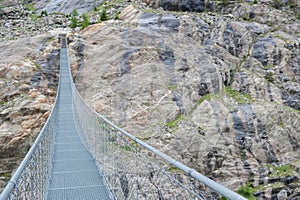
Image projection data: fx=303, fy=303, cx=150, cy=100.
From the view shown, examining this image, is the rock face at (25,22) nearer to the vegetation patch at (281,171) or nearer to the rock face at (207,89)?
the rock face at (207,89)

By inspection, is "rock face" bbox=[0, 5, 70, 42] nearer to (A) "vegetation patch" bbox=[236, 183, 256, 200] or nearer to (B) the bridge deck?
(B) the bridge deck

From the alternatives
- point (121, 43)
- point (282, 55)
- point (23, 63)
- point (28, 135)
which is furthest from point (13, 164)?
point (282, 55)

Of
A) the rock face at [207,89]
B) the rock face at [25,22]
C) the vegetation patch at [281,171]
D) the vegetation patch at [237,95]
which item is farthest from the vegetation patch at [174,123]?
the rock face at [25,22]

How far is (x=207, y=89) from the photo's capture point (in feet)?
44.6

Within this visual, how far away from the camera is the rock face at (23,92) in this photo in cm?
1132

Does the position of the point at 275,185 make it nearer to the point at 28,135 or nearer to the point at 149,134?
the point at 149,134

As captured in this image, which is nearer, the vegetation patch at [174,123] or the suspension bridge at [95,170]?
the suspension bridge at [95,170]

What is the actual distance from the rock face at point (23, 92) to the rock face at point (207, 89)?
1.45 m

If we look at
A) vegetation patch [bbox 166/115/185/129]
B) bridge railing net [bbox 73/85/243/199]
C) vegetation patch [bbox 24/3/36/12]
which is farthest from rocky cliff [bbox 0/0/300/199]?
vegetation patch [bbox 24/3/36/12]

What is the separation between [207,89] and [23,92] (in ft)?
26.2

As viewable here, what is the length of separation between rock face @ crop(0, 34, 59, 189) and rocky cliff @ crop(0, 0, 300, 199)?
45mm

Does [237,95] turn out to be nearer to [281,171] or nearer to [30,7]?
[281,171]

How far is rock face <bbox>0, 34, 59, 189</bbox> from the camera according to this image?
11.3m

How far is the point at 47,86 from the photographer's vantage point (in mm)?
13883
